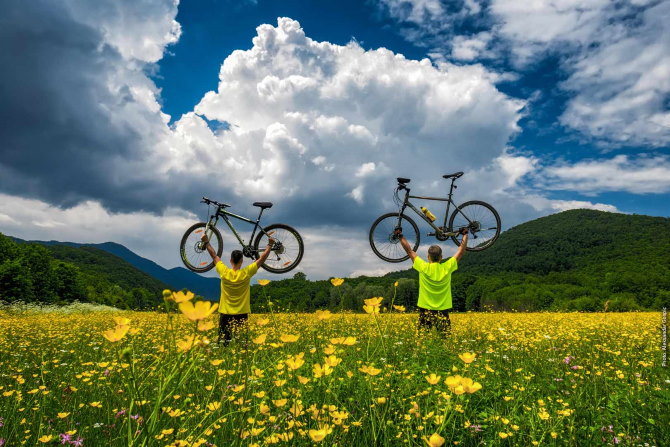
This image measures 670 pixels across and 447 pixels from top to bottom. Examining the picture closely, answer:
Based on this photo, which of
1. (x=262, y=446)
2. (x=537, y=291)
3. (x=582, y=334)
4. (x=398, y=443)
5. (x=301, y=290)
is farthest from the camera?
(x=537, y=291)

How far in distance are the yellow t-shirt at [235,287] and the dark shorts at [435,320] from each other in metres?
4.05

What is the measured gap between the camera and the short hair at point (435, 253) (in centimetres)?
927

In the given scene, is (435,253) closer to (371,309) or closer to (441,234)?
(441,234)

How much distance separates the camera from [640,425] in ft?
12.1

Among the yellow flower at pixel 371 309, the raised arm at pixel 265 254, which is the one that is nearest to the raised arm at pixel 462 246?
the raised arm at pixel 265 254

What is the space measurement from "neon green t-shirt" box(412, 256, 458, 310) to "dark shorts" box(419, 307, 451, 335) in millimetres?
125

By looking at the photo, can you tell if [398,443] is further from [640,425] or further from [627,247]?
[627,247]

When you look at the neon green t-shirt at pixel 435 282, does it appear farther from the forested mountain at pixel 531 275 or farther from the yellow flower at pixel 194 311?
the forested mountain at pixel 531 275

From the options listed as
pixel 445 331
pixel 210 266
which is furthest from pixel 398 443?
pixel 210 266

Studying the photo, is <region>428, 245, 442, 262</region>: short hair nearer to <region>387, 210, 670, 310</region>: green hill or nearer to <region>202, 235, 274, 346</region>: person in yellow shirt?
<region>202, 235, 274, 346</region>: person in yellow shirt

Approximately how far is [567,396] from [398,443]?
274 centimetres

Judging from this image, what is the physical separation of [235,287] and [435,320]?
15.4 ft

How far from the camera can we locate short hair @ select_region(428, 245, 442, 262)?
9.27 metres

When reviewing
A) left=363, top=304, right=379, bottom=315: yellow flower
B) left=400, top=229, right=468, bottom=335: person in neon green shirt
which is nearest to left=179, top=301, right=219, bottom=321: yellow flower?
left=363, top=304, right=379, bottom=315: yellow flower
